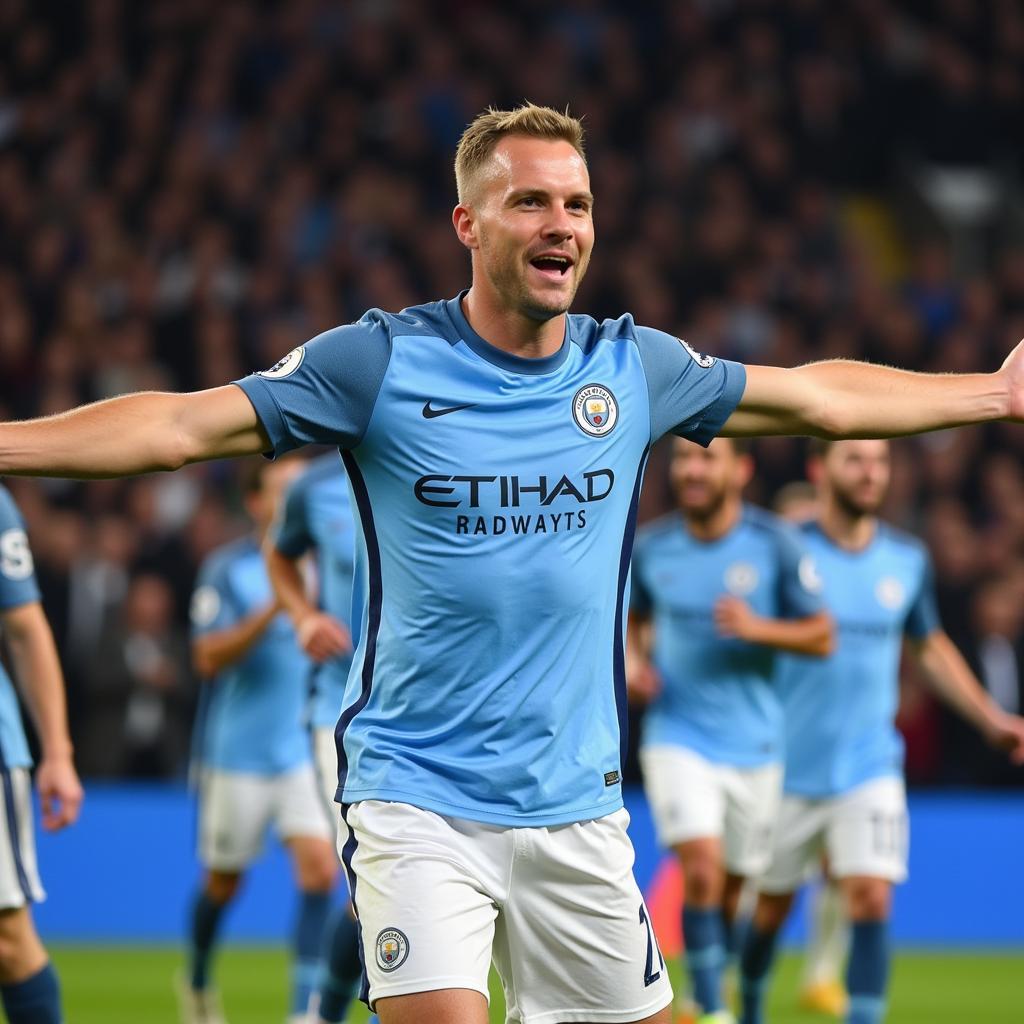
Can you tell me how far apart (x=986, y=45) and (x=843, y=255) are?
328 centimetres

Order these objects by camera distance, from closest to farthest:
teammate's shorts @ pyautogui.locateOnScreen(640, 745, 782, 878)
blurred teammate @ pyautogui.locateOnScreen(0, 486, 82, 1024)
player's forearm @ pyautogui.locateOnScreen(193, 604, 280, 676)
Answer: blurred teammate @ pyautogui.locateOnScreen(0, 486, 82, 1024) → teammate's shorts @ pyautogui.locateOnScreen(640, 745, 782, 878) → player's forearm @ pyautogui.locateOnScreen(193, 604, 280, 676)

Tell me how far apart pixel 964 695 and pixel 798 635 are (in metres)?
0.75

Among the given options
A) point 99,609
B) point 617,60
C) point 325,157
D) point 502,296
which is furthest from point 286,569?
point 617,60

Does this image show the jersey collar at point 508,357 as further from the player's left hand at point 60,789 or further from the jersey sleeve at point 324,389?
the player's left hand at point 60,789

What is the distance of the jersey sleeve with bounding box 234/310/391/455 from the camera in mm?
4062

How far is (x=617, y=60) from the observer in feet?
59.3

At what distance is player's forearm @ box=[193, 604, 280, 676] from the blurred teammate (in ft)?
8.85

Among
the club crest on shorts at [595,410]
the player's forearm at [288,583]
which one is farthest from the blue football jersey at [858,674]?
the club crest on shorts at [595,410]

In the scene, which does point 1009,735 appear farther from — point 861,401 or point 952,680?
point 861,401

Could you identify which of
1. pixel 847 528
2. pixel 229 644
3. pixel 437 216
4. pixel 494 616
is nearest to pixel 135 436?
pixel 494 616

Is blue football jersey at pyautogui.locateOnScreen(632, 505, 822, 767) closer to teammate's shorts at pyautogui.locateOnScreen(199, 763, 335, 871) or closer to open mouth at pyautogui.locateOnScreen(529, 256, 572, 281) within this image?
teammate's shorts at pyautogui.locateOnScreen(199, 763, 335, 871)

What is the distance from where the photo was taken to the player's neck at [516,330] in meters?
4.33

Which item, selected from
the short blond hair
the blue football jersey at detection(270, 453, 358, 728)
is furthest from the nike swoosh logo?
the blue football jersey at detection(270, 453, 358, 728)

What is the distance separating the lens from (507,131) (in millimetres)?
4312
